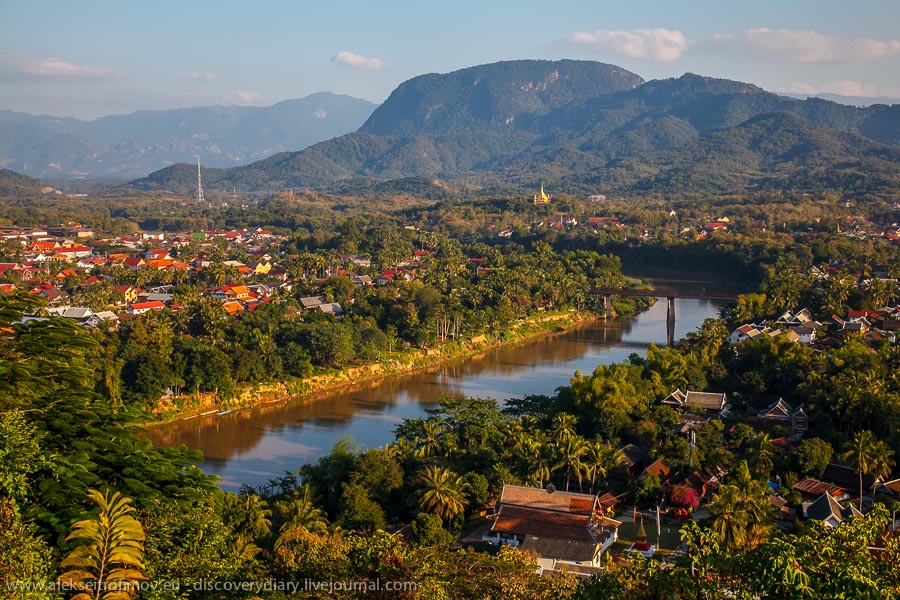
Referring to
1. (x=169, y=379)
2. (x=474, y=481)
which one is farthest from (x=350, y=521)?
(x=169, y=379)

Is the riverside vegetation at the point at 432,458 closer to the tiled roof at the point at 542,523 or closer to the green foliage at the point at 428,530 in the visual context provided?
the green foliage at the point at 428,530

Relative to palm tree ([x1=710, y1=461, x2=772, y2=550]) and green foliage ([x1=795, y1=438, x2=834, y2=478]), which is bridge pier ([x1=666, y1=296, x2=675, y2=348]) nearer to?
green foliage ([x1=795, y1=438, x2=834, y2=478])

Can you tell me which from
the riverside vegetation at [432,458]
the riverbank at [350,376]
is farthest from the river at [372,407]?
the riverside vegetation at [432,458]

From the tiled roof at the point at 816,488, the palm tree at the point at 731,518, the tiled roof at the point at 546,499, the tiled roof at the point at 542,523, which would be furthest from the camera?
the tiled roof at the point at 816,488

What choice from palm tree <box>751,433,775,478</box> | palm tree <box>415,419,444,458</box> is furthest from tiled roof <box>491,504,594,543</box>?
palm tree <box>751,433,775,478</box>

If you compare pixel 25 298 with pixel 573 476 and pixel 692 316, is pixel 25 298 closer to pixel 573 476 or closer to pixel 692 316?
pixel 573 476

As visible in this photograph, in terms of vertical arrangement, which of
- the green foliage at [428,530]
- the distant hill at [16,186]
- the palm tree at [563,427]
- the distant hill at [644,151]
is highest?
the distant hill at [644,151]
